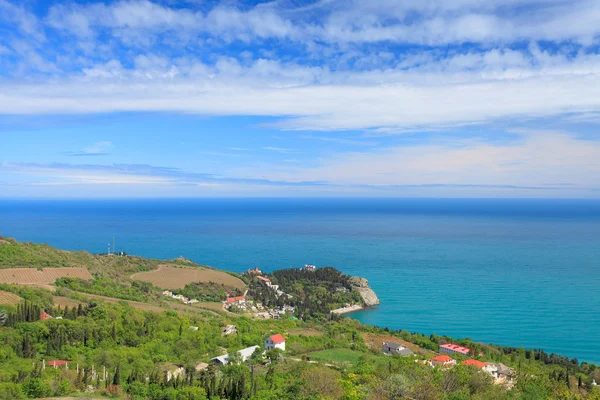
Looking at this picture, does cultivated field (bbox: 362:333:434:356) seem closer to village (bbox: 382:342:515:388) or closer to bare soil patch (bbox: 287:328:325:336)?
village (bbox: 382:342:515:388)

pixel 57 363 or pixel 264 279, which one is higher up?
pixel 57 363

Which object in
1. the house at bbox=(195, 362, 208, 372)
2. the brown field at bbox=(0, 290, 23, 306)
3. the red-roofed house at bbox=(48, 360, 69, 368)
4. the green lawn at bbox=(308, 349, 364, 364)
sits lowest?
the green lawn at bbox=(308, 349, 364, 364)

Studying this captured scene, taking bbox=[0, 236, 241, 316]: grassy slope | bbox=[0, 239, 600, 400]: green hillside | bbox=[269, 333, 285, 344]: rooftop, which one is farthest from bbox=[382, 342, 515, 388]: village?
bbox=[0, 236, 241, 316]: grassy slope

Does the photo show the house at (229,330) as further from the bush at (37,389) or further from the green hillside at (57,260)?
the green hillside at (57,260)

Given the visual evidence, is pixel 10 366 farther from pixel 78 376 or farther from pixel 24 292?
pixel 24 292

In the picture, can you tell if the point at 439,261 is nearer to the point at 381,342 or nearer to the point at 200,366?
the point at 381,342

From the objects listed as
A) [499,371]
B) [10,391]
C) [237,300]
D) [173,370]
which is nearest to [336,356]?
[499,371]

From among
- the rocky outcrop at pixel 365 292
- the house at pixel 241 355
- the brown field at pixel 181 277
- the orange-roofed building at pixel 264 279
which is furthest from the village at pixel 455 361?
the orange-roofed building at pixel 264 279
